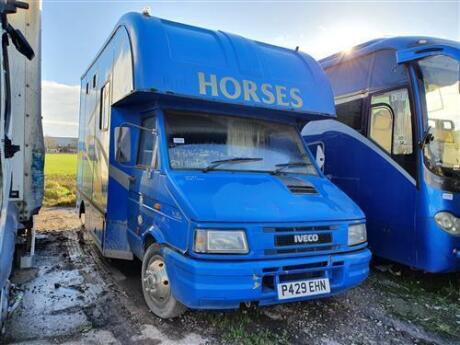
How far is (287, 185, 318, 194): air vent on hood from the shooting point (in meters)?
4.22

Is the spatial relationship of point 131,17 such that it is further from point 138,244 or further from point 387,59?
point 387,59

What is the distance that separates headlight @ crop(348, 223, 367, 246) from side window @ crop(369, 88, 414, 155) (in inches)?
67.0

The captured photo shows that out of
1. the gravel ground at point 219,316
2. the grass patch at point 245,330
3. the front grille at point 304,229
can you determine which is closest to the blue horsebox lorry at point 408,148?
the gravel ground at point 219,316

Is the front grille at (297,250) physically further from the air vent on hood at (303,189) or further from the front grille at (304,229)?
the air vent on hood at (303,189)

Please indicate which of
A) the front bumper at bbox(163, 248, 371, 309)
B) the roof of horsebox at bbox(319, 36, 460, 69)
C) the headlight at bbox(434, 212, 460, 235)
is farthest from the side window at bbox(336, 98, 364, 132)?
the front bumper at bbox(163, 248, 371, 309)

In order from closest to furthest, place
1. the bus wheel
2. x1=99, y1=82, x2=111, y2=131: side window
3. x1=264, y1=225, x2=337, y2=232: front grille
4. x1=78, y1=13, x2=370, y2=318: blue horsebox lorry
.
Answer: x1=78, y1=13, x2=370, y2=318: blue horsebox lorry < x1=264, y1=225, x2=337, y2=232: front grille < the bus wheel < x1=99, y1=82, x2=111, y2=131: side window

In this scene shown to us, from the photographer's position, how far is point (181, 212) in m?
3.57

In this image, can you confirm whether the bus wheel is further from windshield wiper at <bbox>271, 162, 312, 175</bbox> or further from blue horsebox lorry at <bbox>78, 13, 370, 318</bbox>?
windshield wiper at <bbox>271, 162, 312, 175</bbox>

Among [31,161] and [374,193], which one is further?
[374,193]

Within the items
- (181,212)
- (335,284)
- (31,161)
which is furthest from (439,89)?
(31,161)

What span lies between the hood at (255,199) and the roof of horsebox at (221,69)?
95 cm

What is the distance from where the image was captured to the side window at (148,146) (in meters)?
4.43

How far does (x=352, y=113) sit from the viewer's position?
651 centimetres

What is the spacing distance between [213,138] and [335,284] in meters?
2.02
